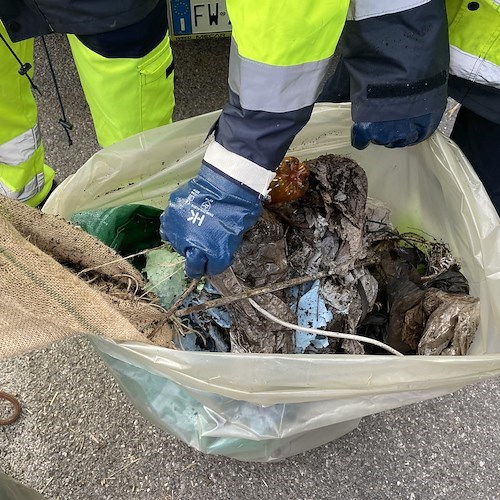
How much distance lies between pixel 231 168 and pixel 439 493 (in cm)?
85

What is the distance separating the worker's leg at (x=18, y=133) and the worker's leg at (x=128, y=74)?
→ 5.6 inches

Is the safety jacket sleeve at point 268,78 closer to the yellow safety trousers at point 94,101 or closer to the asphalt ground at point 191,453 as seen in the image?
the yellow safety trousers at point 94,101

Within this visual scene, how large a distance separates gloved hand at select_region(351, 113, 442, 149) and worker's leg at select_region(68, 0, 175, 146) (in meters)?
0.47

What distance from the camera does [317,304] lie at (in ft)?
3.31

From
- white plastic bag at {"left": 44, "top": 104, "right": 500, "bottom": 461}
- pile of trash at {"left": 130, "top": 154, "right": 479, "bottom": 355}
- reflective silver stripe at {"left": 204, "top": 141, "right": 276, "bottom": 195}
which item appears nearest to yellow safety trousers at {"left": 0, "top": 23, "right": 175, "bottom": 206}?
white plastic bag at {"left": 44, "top": 104, "right": 500, "bottom": 461}

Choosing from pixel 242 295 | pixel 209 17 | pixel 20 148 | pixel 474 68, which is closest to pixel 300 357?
pixel 242 295

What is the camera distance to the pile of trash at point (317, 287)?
0.95 meters

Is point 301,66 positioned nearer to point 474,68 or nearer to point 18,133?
point 474,68

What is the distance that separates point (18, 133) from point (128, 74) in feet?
1.10

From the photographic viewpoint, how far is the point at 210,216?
77 cm

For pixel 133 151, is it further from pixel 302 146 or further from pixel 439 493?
pixel 439 493

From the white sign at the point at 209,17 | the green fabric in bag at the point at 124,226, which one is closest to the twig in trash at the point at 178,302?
the green fabric in bag at the point at 124,226

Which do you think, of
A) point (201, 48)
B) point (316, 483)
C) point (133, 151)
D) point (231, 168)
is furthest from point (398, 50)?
point (201, 48)

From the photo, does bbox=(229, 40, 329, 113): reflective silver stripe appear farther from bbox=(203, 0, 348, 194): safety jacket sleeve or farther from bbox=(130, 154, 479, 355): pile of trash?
bbox=(130, 154, 479, 355): pile of trash
